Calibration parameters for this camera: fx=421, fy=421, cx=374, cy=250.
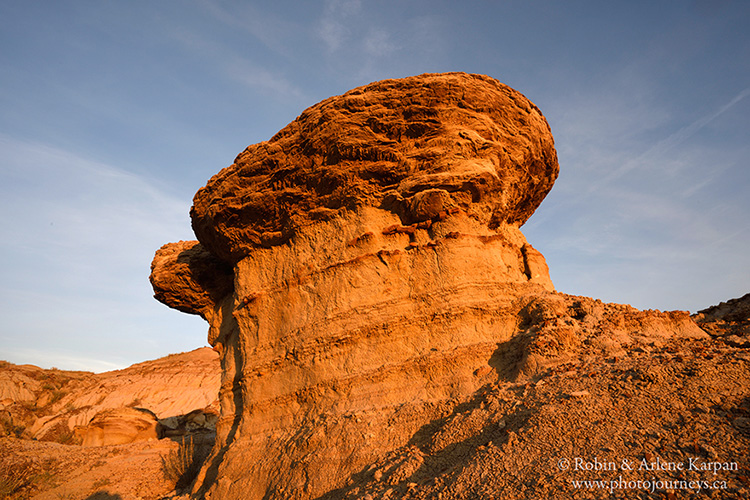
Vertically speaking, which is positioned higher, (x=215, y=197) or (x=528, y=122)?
(x=528, y=122)

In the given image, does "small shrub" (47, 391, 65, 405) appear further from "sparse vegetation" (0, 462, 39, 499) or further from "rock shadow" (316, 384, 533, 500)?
"rock shadow" (316, 384, 533, 500)

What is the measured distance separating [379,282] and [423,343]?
4.73 feet

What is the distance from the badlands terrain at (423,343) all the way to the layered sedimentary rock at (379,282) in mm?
39

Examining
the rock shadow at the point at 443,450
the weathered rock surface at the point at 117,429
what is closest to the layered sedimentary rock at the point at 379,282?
the rock shadow at the point at 443,450

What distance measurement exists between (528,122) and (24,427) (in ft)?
81.5

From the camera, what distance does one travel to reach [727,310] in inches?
344

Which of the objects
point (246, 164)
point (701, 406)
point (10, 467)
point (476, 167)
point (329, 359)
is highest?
point (246, 164)

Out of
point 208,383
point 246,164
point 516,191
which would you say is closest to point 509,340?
point 516,191

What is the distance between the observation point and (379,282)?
7.98 m

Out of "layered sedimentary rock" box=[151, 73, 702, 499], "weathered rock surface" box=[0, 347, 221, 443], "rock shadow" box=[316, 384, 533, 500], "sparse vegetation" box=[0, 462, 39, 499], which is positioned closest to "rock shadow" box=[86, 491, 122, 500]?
"sparse vegetation" box=[0, 462, 39, 499]

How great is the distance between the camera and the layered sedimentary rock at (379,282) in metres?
6.80

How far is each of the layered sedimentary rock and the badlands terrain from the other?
0.04 metres

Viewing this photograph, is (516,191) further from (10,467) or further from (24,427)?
(24,427)

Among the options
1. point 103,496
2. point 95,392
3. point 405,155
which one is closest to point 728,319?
point 405,155
